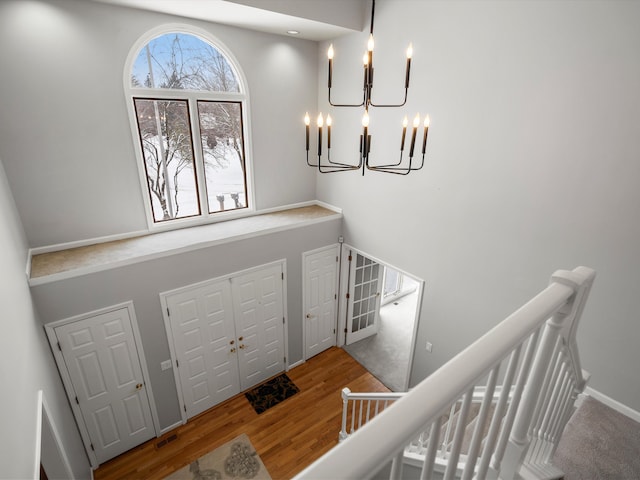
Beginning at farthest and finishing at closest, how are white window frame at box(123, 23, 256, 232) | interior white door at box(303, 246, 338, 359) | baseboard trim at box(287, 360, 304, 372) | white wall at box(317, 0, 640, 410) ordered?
baseboard trim at box(287, 360, 304, 372), interior white door at box(303, 246, 338, 359), white window frame at box(123, 23, 256, 232), white wall at box(317, 0, 640, 410)

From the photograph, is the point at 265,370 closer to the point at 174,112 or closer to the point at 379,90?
the point at 174,112

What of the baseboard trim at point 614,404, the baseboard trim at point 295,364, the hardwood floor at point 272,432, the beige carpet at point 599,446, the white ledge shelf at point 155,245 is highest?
the white ledge shelf at point 155,245

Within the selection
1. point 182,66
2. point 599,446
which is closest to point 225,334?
point 182,66

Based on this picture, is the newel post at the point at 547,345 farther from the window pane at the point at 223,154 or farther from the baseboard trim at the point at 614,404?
the window pane at the point at 223,154

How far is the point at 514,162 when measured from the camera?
10.6 ft

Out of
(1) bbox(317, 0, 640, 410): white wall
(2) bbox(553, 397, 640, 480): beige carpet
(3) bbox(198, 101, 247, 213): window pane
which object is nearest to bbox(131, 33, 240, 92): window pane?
(3) bbox(198, 101, 247, 213): window pane

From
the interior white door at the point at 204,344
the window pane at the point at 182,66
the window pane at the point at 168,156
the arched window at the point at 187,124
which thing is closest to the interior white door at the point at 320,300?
the interior white door at the point at 204,344

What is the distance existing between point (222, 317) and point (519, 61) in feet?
15.0

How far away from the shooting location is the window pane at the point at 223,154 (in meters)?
4.68

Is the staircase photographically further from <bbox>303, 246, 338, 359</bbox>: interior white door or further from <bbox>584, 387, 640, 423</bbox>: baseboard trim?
<bbox>303, 246, 338, 359</bbox>: interior white door

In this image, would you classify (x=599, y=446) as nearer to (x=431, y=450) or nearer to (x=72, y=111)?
(x=431, y=450)

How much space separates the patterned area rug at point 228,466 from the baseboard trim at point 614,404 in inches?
144

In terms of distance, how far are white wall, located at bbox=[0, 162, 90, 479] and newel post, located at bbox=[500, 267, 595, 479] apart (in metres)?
2.43

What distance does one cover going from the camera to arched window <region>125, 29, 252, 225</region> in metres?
4.08
